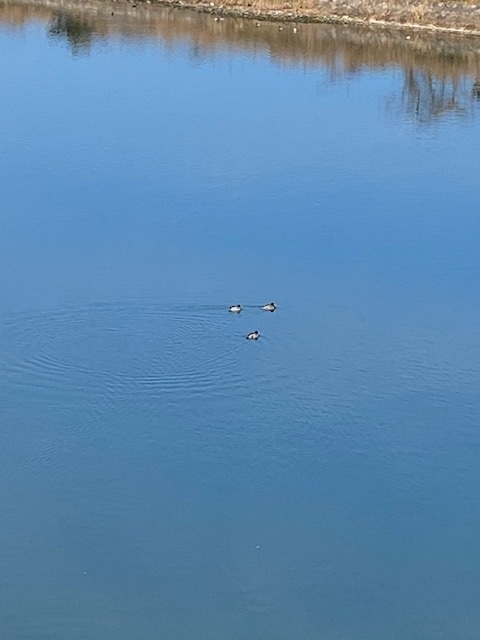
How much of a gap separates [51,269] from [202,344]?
1.85 m

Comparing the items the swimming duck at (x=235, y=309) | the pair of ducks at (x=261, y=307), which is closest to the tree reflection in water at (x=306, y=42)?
the pair of ducks at (x=261, y=307)

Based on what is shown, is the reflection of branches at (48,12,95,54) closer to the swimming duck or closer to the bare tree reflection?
the bare tree reflection

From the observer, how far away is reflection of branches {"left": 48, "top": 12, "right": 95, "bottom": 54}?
1858 cm

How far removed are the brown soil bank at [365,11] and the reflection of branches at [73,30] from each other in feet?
6.61

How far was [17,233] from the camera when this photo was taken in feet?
33.7

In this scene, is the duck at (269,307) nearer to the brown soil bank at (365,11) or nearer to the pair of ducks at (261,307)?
the pair of ducks at (261,307)

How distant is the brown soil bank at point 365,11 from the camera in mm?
20341

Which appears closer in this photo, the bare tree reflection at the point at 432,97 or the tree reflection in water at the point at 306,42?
the bare tree reflection at the point at 432,97

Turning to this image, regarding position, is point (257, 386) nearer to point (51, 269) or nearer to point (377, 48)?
point (51, 269)

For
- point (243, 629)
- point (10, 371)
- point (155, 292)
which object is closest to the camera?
point (243, 629)

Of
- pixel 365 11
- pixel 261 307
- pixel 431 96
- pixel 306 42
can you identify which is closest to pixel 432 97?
pixel 431 96

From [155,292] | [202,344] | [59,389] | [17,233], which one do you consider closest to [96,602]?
[59,389]

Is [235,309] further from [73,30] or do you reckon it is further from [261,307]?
[73,30]

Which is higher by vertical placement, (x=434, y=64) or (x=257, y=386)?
(x=434, y=64)
